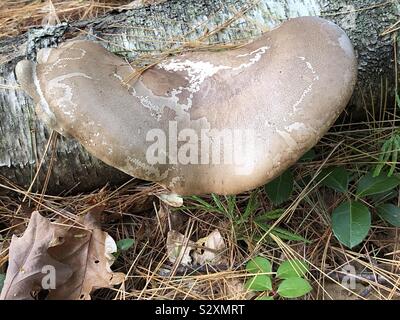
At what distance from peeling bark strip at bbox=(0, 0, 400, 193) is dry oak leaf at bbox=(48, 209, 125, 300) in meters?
0.33

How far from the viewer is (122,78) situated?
203 centimetres

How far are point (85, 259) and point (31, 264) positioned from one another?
9.4 inches

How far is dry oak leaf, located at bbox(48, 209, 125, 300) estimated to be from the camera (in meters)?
2.23

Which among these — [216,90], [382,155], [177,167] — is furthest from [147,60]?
[382,155]

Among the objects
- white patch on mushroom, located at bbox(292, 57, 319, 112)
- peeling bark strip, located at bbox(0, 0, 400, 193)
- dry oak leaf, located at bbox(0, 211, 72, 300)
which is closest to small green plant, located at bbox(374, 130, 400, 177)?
peeling bark strip, located at bbox(0, 0, 400, 193)

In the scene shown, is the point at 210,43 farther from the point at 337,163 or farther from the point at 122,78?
the point at 337,163

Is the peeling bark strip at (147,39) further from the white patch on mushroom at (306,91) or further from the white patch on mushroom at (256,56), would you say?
the white patch on mushroom at (306,91)

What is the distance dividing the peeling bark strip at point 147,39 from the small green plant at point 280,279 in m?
0.83

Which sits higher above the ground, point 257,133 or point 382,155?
point 257,133

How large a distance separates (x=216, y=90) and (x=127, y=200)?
0.85 meters

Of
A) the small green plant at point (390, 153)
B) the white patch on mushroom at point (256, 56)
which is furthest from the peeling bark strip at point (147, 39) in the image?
the white patch on mushroom at point (256, 56)

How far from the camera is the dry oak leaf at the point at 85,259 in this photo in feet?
7.32
